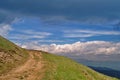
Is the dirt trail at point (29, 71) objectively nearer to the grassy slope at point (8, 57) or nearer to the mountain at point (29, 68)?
the mountain at point (29, 68)

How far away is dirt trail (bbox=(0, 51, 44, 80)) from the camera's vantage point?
61.6 metres

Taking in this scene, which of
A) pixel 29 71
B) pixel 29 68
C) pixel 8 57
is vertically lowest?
pixel 29 71

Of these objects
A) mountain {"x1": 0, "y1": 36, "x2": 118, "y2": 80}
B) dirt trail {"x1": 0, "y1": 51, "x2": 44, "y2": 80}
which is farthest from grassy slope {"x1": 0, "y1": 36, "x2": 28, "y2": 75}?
dirt trail {"x1": 0, "y1": 51, "x2": 44, "y2": 80}

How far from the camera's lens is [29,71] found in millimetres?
67750

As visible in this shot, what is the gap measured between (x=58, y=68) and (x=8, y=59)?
1362 centimetres

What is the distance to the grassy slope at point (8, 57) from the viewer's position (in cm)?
7125

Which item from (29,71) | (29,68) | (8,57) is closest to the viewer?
(29,71)

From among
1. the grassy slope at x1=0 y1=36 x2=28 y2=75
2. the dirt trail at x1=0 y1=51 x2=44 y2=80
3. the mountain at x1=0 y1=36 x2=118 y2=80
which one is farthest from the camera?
the grassy slope at x1=0 y1=36 x2=28 y2=75

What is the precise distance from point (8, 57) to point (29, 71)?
13.2 m

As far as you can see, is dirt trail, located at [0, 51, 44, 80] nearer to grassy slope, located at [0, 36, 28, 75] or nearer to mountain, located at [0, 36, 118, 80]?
mountain, located at [0, 36, 118, 80]

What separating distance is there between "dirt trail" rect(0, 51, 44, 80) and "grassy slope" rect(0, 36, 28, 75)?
6.31ft

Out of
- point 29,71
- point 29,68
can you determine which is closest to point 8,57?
point 29,68

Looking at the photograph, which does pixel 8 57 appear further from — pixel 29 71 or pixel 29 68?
pixel 29 71

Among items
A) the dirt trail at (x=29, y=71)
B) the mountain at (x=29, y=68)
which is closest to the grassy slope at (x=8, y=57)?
the mountain at (x=29, y=68)
